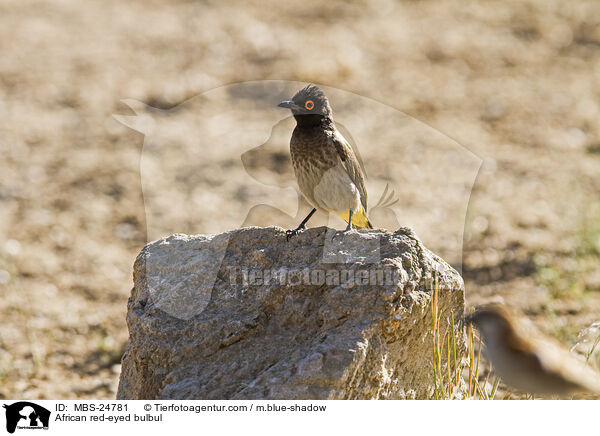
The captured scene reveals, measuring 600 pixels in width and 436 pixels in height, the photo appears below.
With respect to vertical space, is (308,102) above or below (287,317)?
above

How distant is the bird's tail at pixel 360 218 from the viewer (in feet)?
13.2

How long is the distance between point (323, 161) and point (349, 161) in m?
0.19

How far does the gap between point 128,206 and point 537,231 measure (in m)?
4.64

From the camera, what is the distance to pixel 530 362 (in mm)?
2873

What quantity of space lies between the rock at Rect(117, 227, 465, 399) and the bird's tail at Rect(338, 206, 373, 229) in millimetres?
656

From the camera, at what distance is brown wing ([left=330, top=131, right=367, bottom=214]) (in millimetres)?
3877

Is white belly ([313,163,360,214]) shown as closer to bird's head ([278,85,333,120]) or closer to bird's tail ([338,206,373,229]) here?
bird's tail ([338,206,373,229])

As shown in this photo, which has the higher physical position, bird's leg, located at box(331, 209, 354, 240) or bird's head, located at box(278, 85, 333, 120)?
bird's head, located at box(278, 85, 333, 120)

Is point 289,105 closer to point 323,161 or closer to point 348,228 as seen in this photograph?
point 323,161
